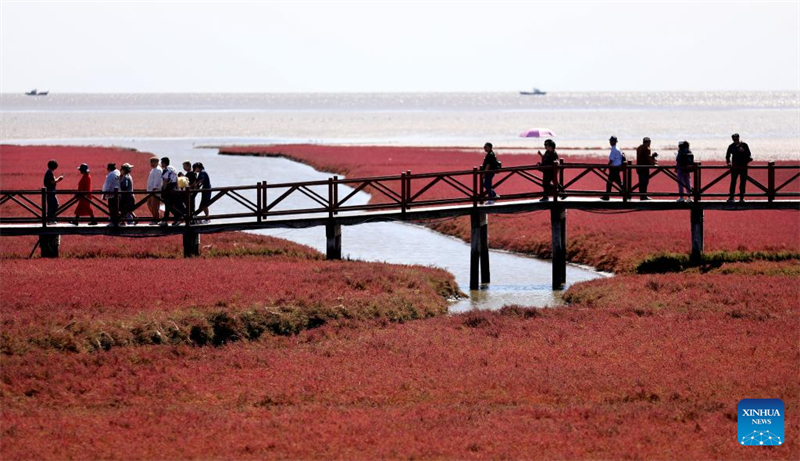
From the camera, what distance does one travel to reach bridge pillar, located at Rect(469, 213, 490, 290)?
3206 centimetres

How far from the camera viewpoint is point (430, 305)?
26.9m

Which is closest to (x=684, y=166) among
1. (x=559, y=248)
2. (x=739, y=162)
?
(x=739, y=162)

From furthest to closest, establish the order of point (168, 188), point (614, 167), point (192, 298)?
point (614, 167) → point (168, 188) → point (192, 298)

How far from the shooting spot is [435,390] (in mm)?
18750

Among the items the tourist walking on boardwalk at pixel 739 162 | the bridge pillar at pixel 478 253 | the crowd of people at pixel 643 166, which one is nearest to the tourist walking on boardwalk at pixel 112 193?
the bridge pillar at pixel 478 253

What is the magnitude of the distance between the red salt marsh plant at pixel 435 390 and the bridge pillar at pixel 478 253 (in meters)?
6.72

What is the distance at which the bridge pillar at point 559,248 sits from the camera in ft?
105

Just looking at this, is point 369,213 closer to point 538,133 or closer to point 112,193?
point 112,193

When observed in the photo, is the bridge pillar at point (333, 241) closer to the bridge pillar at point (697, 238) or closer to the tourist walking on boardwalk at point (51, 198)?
the tourist walking on boardwalk at point (51, 198)

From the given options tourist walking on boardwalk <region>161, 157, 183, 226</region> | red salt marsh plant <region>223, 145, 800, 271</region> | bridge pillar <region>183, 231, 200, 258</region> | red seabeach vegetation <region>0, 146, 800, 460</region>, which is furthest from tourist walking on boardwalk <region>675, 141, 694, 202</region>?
tourist walking on boardwalk <region>161, 157, 183, 226</region>

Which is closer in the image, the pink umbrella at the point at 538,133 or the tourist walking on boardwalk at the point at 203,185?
the tourist walking on boardwalk at the point at 203,185

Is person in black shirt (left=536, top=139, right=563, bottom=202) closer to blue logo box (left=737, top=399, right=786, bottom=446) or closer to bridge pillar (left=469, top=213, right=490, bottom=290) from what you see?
bridge pillar (left=469, top=213, right=490, bottom=290)

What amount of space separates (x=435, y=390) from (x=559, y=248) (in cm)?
1455

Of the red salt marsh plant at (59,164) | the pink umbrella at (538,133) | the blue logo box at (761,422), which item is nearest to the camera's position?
the blue logo box at (761,422)
